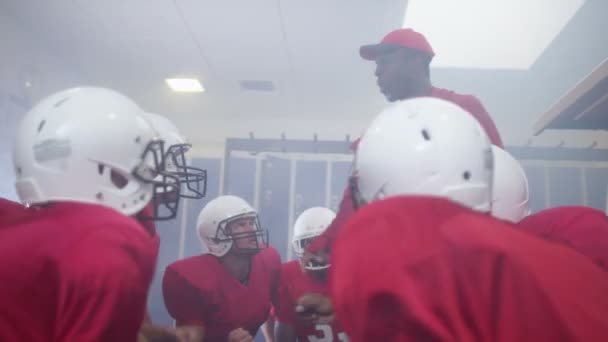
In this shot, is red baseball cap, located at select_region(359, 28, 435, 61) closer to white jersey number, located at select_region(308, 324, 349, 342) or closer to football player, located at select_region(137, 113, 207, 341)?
football player, located at select_region(137, 113, 207, 341)

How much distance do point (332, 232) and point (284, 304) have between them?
1.04 meters

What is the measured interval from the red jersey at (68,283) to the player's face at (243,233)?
1.60 metres

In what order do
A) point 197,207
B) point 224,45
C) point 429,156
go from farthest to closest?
point 197,207 < point 224,45 < point 429,156

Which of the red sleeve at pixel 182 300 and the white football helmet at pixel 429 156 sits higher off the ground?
the white football helmet at pixel 429 156

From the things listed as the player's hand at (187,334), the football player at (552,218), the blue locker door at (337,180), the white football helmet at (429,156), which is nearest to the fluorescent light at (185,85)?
the blue locker door at (337,180)

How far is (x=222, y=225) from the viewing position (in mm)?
2607

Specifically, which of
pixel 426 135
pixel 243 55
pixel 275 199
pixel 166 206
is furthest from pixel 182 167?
pixel 275 199

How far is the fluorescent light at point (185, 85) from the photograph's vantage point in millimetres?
4094

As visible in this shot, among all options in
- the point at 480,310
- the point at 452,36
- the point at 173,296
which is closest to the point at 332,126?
the point at 452,36

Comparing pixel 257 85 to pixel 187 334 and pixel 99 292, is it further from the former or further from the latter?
pixel 99 292

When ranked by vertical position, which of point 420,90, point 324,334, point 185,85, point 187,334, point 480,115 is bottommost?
point 324,334

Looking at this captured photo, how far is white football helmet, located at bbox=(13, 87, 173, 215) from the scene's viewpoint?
3.67 feet

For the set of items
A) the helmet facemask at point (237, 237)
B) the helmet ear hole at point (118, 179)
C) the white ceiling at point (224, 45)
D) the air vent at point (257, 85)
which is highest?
the white ceiling at point (224, 45)

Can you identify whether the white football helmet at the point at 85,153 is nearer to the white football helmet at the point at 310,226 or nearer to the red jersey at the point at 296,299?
the red jersey at the point at 296,299
